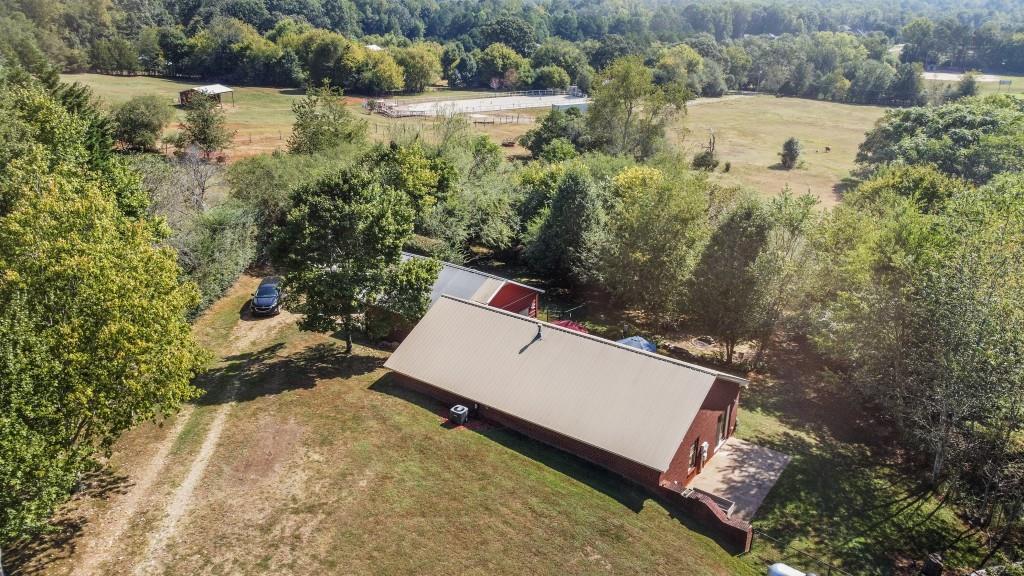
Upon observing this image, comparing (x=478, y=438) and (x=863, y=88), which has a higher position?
(x=863, y=88)

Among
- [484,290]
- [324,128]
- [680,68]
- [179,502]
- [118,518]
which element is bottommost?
[179,502]

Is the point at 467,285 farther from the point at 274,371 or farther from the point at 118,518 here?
the point at 118,518

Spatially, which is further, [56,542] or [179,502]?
[179,502]

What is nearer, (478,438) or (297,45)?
(478,438)

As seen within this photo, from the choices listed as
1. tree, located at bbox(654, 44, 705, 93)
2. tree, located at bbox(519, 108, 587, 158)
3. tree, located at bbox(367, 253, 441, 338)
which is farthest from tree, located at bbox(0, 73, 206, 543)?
tree, located at bbox(654, 44, 705, 93)

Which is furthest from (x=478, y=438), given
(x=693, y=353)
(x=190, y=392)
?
(x=693, y=353)

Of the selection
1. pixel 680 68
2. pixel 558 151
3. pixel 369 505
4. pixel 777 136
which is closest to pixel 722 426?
pixel 369 505

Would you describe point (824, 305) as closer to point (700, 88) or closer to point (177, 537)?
point (177, 537)
